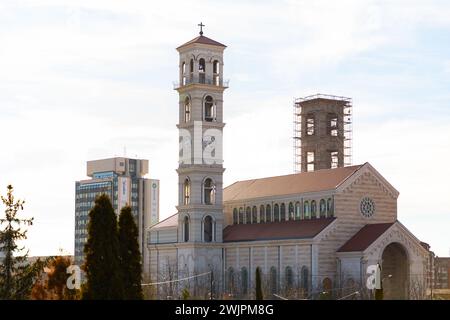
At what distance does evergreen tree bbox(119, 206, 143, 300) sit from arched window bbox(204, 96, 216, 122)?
5485 centimetres

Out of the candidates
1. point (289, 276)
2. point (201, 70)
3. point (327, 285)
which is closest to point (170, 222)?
point (201, 70)

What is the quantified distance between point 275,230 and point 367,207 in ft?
30.0

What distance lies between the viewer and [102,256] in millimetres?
41062

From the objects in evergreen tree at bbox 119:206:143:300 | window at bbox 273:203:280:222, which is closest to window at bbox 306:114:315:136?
window at bbox 273:203:280:222

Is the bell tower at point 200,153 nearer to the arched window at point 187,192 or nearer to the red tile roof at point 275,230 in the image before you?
the arched window at point 187,192

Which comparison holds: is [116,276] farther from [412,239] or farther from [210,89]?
[210,89]

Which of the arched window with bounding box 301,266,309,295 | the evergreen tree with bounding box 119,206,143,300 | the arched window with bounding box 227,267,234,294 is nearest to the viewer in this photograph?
the evergreen tree with bounding box 119,206,143,300

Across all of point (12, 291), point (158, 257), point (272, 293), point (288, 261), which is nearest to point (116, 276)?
point (12, 291)

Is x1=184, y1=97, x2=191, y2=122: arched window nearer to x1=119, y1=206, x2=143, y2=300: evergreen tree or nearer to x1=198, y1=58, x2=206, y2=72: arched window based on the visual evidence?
x1=198, y1=58, x2=206, y2=72: arched window

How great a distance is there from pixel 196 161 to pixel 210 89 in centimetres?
704

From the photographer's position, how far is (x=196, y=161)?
320ft

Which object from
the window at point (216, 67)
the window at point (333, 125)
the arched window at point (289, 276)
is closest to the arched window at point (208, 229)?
the arched window at point (289, 276)

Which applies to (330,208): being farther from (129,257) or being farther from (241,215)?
(129,257)

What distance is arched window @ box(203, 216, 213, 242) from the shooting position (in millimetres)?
98512
